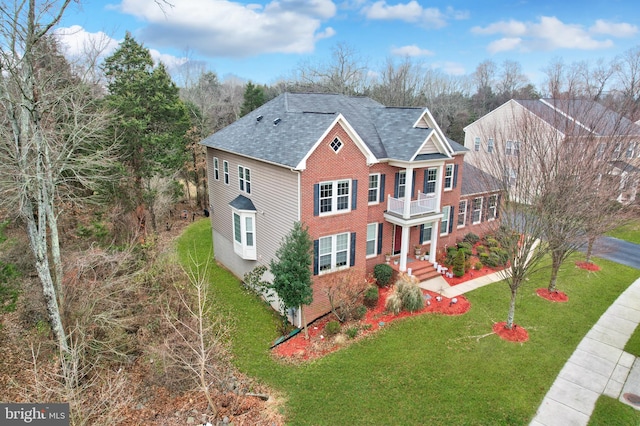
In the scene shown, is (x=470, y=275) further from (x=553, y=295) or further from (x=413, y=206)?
(x=413, y=206)

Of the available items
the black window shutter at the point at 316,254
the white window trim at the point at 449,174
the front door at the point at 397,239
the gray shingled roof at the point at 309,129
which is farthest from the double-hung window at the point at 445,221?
the black window shutter at the point at 316,254

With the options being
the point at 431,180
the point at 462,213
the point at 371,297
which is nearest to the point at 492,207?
the point at 431,180

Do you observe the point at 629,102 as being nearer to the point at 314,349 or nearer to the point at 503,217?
the point at 503,217

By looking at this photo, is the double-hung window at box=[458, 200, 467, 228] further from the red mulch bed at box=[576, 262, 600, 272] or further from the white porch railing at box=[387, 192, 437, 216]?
the red mulch bed at box=[576, 262, 600, 272]

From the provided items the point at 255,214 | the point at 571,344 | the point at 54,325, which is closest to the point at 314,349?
the point at 255,214

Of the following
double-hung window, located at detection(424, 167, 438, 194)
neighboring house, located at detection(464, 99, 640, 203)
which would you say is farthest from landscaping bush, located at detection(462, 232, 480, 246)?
neighboring house, located at detection(464, 99, 640, 203)

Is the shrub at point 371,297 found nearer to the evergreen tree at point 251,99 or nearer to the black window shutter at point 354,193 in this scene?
the black window shutter at point 354,193

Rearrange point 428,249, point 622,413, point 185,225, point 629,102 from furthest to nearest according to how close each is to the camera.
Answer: point 185,225
point 428,249
point 629,102
point 622,413
